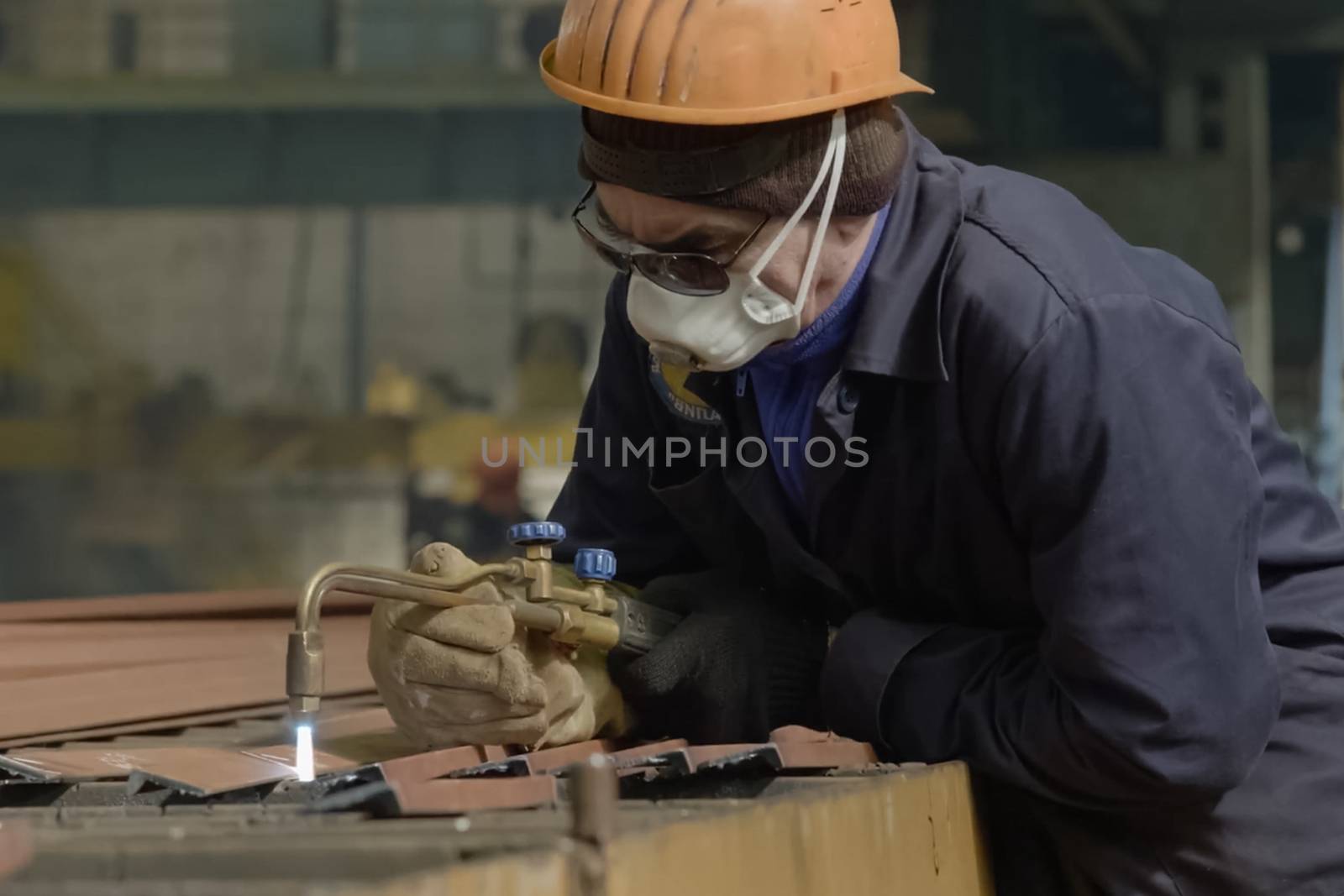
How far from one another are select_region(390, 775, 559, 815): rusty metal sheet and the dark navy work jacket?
553mm

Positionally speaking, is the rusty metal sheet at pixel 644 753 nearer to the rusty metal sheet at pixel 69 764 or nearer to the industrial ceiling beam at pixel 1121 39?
the rusty metal sheet at pixel 69 764

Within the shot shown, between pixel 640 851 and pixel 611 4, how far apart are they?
0.97 metres

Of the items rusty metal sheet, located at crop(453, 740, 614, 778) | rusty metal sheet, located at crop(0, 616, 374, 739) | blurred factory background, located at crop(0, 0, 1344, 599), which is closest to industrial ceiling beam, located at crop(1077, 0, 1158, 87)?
blurred factory background, located at crop(0, 0, 1344, 599)

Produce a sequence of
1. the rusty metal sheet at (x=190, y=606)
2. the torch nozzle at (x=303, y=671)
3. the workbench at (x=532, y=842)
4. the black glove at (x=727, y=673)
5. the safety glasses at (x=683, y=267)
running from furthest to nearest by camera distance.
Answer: the rusty metal sheet at (x=190, y=606) < the black glove at (x=727, y=673) < the safety glasses at (x=683, y=267) < the torch nozzle at (x=303, y=671) < the workbench at (x=532, y=842)

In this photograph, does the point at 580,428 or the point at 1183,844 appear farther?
the point at 580,428

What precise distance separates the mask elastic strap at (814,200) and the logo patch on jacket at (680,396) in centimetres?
24

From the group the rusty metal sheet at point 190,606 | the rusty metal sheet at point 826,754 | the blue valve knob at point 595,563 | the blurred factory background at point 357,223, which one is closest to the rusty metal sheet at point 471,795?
the rusty metal sheet at point 826,754

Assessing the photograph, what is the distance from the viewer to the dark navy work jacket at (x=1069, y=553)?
1.50 metres

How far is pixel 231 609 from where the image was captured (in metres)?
2.75

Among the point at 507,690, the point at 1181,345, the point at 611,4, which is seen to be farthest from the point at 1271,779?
the point at 611,4

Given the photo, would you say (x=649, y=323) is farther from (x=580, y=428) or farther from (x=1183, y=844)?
(x=1183, y=844)

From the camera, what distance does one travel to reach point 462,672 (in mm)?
1571

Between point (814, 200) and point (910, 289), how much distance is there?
0.13 m

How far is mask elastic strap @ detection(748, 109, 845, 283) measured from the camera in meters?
1.65
